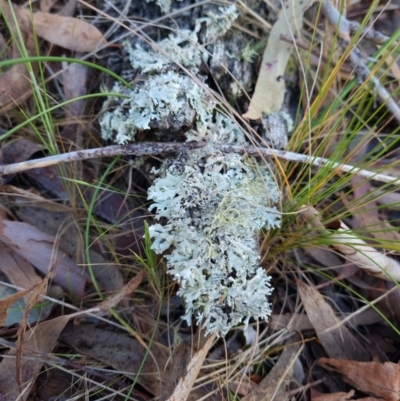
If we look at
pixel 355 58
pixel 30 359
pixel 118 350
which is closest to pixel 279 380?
pixel 118 350

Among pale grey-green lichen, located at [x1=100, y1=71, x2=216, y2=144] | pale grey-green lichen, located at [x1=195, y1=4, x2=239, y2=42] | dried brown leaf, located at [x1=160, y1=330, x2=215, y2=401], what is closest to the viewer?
dried brown leaf, located at [x1=160, y1=330, x2=215, y2=401]

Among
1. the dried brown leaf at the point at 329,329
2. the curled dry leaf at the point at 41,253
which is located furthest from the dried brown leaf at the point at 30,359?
the dried brown leaf at the point at 329,329

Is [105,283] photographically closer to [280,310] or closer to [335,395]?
[280,310]

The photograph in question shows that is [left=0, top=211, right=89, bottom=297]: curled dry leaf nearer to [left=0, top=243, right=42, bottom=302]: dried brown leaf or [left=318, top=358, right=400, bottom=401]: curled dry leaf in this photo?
[left=0, top=243, right=42, bottom=302]: dried brown leaf

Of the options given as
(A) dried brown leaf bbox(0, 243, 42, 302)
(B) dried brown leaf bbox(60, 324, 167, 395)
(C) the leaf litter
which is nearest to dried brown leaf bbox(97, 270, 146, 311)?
(C) the leaf litter

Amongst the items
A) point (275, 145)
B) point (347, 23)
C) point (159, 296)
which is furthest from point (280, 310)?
point (347, 23)

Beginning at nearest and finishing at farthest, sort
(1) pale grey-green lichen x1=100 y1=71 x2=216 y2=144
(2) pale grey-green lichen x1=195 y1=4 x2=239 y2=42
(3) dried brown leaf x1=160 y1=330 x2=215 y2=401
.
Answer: (3) dried brown leaf x1=160 y1=330 x2=215 y2=401, (1) pale grey-green lichen x1=100 y1=71 x2=216 y2=144, (2) pale grey-green lichen x1=195 y1=4 x2=239 y2=42

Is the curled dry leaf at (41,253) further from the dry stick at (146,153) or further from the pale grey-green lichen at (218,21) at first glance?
the pale grey-green lichen at (218,21)

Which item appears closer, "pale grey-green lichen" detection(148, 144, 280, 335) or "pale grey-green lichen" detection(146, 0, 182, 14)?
"pale grey-green lichen" detection(148, 144, 280, 335)
